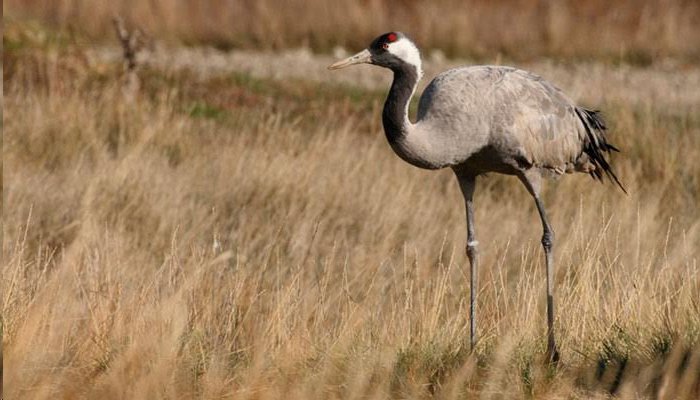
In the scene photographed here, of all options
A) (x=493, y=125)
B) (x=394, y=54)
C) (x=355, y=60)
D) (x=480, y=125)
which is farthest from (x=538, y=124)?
(x=355, y=60)

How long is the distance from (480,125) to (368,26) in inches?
453

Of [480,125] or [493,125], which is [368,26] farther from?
[480,125]

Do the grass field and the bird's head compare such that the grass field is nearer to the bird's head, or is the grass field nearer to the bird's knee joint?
the bird's knee joint

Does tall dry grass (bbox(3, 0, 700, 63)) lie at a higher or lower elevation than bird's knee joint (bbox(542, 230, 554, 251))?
higher

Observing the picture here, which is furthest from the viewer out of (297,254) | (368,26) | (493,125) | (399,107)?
(368,26)

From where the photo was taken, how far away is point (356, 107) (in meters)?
12.8

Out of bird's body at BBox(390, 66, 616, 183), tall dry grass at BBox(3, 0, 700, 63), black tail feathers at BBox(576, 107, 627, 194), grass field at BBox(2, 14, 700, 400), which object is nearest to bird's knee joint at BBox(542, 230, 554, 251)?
grass field at BBox(2, 14, 700, 400)

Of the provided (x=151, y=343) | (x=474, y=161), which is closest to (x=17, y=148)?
(x=474, y=161)

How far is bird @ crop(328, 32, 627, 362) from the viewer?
6.31 m

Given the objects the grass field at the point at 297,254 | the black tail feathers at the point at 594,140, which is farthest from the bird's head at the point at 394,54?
the black tail feathers at the point at 594,140

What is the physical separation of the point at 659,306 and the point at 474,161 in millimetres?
1297

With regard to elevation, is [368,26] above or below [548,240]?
above

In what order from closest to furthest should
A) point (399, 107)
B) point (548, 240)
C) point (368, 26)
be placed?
point (399, 107) → point (548, 240) → point (368, 26)

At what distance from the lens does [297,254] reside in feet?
26.0
